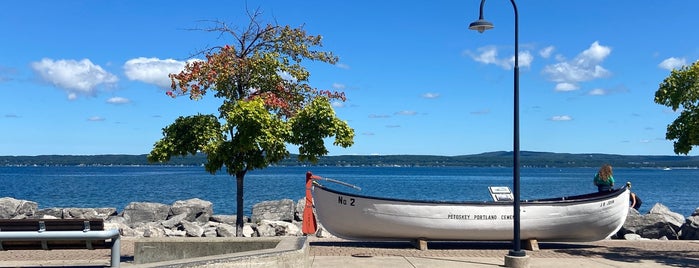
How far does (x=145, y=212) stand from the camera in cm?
3038

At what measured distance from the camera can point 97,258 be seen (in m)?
12.5

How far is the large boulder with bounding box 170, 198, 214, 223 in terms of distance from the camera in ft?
88.8

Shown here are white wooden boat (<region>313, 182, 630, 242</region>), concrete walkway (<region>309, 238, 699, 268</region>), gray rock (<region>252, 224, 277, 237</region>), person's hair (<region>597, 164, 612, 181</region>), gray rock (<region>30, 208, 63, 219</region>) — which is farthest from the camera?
gray rock (<region>30, 208, 63, 219</region>)

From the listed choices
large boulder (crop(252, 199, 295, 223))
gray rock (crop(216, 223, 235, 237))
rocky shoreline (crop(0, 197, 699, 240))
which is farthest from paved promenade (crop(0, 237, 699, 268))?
large boulder (crop(252, 199, 295, 223))

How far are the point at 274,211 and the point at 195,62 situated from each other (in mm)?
14082

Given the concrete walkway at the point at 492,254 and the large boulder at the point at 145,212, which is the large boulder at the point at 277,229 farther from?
the large boulder at the point at 145,212

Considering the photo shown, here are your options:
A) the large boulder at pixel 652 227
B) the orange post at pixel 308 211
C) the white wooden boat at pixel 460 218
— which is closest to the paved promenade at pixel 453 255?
the white wooden boat at pixel 460 218

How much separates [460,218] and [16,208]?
25714 millimetres

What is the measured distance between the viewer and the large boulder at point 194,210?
88.8 feet

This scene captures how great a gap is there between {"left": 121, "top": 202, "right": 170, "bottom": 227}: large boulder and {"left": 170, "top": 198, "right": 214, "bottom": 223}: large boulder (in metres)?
1.55

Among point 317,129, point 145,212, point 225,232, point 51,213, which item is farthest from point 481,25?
point 51,213

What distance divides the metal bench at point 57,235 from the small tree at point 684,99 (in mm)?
10353

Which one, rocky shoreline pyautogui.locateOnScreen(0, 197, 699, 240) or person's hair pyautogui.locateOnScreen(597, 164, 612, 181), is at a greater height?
person's hair pyautogui.locateOnScreen(597, 164, 612, 181)

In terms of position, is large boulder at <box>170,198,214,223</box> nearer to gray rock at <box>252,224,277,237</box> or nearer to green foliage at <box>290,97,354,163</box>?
gray rock at <box>252,224,277,237</box>
